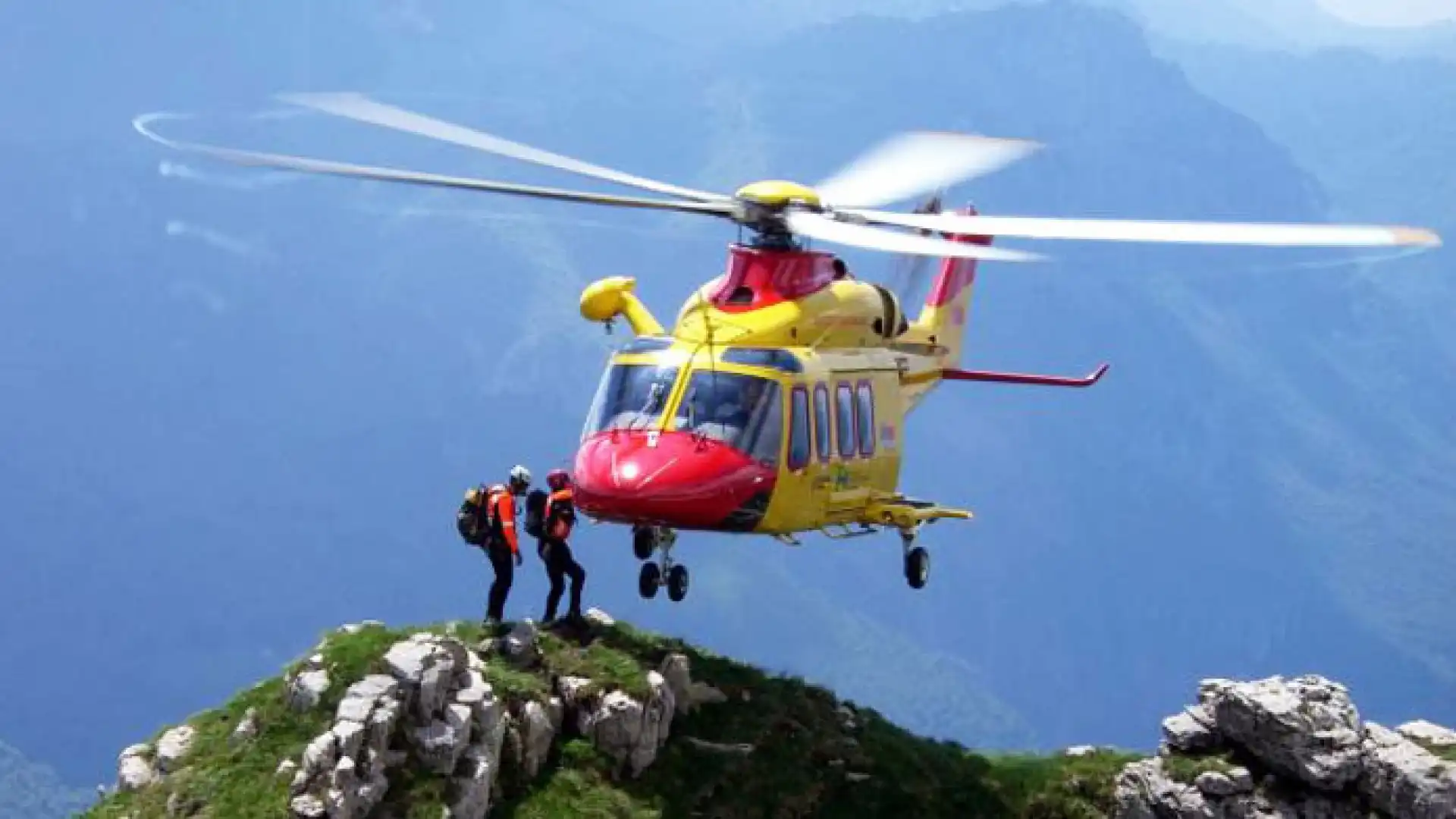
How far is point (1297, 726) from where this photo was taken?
93.3 ft

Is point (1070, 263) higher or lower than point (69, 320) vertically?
higher

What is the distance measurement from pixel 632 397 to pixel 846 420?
11.1ft

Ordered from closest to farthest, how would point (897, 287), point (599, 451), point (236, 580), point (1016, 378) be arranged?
point (599, 451), point (1016, 378), point (897, 287), point (236, 580)

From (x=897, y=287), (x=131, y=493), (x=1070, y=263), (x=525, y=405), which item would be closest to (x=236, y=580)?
(x=131, y=493)

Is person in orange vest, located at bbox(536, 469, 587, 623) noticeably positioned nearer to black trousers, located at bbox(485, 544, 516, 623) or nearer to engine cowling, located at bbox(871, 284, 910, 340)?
black trousers, located at bbox(485, 544, 516, 623)

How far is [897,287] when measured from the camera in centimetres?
3397

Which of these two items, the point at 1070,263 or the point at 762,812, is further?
the point at 1070,263

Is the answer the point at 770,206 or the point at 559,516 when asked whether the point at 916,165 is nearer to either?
the point at 770,206

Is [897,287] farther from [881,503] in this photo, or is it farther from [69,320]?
[69,320]

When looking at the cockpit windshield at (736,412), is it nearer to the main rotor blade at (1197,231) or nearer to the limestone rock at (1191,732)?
the main rotor blade at (1197,231)

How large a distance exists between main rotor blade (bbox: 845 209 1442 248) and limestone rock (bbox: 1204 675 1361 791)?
9.49 m

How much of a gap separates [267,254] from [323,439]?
24.5 meters

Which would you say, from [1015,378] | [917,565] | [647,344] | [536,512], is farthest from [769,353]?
[1015,378]

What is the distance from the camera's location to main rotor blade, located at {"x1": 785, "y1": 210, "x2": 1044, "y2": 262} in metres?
19.5
